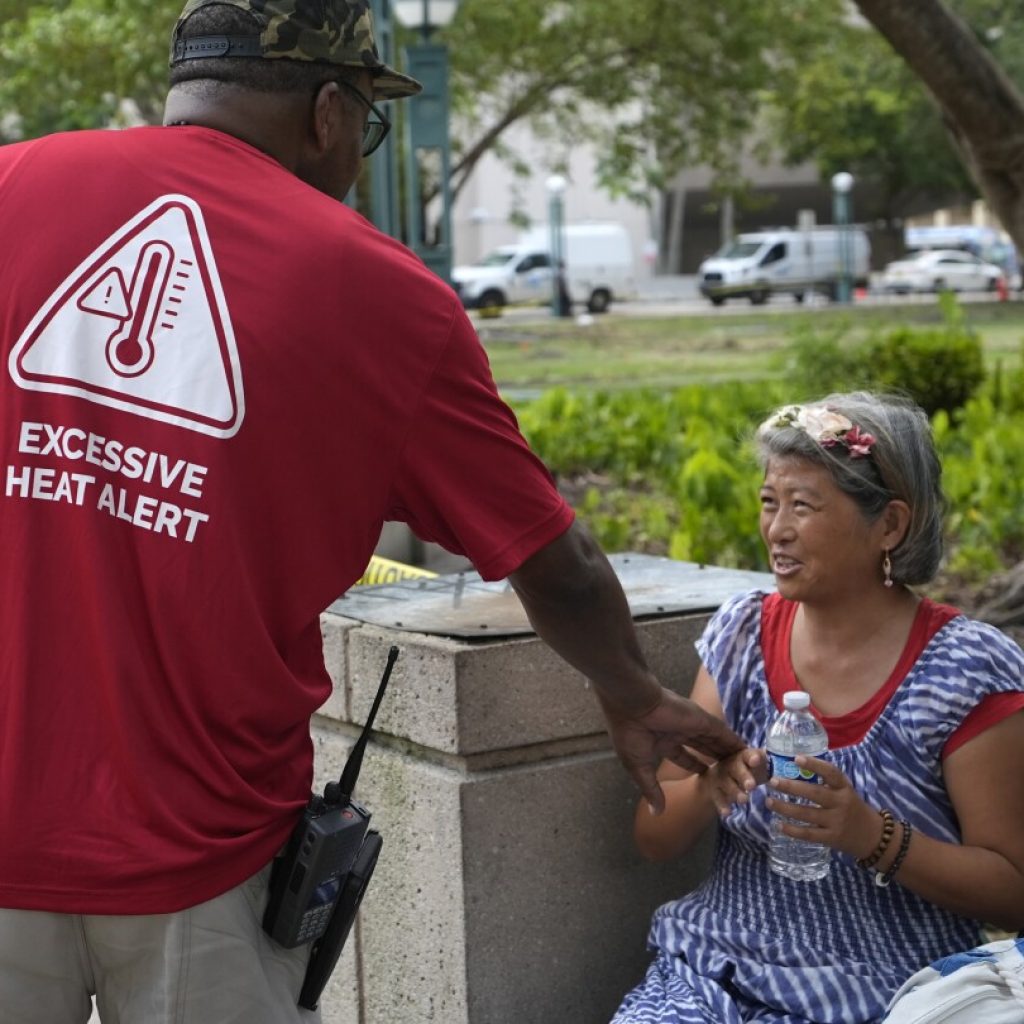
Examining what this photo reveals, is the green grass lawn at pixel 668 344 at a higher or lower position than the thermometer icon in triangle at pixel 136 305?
lower

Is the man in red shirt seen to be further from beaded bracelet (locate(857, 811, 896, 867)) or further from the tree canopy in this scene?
the tree canopy

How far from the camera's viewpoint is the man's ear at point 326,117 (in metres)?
2.11

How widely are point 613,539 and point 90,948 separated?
18.4ft

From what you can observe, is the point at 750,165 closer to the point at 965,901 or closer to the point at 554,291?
the point at 554,291

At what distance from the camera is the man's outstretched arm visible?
2.12 m

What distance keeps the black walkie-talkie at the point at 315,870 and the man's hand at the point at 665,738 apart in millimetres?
425

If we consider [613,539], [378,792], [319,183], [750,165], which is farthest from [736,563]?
[750,165]

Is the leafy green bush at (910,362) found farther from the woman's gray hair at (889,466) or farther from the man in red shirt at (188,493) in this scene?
the man in red shirt at (188,493)

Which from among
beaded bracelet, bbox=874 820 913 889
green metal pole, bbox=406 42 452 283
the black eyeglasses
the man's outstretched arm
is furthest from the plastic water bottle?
green metal pole, bbox=406 42 452 283

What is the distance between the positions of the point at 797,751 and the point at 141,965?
1185mm

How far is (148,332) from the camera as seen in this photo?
1.94 meters

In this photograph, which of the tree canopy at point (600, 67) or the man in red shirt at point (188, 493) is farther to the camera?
the tree canopy at point (600, 67)

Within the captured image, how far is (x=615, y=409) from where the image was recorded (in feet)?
36.6

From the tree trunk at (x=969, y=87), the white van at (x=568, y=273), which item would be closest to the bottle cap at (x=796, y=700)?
the tree trunk at (x=969, y=87)
